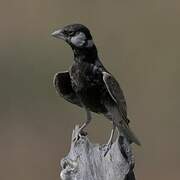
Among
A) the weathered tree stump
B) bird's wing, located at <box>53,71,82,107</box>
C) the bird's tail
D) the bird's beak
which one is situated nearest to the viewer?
the weathered tree stump

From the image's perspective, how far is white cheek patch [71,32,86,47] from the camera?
13.8ft

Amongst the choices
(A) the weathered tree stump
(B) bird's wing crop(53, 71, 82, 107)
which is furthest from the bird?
(A) the weathered tree stump

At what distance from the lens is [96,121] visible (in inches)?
335

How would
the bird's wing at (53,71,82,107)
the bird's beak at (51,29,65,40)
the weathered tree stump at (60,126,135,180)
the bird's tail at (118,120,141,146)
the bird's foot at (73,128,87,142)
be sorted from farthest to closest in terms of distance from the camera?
1. the bird's wing at (53,71,82,107)
2. the bird's beak at (51,29,65,40)
3. the bird's foot at (73,128,87,142)
4. the bird's tail at (118,120,141,146)
5. the weathered tree stump at (60,126,135,180)

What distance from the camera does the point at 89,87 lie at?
440cm

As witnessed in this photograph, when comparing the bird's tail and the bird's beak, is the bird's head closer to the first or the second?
the bird's beak

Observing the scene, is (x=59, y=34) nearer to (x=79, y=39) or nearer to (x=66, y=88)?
(x=79, y=39)

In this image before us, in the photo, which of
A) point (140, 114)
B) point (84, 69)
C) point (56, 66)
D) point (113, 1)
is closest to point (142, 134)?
point (140, 114)

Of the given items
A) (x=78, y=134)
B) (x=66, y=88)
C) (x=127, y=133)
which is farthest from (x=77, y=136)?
(x=66, y=88)

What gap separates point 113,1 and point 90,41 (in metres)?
6.57

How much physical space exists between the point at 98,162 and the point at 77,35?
1.66ft

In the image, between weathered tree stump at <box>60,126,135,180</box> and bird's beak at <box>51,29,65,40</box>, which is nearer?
weathered tree stump at <box>60,126,135,180</box>

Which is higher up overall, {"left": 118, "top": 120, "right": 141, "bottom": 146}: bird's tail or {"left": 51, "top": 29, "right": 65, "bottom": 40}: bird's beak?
{"left": 51, "top": 29, "right": 65, "bottom": 40}: bird's beak

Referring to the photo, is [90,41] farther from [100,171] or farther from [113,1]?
[113,1]
